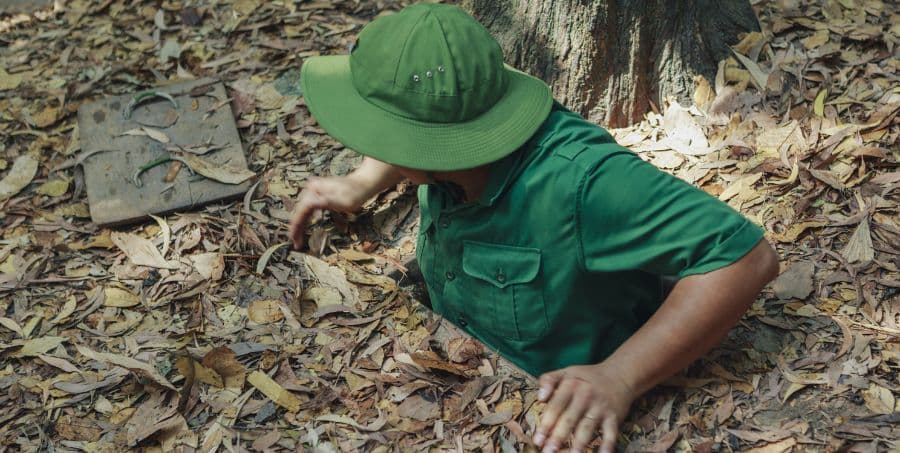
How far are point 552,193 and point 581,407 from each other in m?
0.56

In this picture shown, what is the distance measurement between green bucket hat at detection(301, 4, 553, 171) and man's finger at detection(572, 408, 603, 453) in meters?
0.68

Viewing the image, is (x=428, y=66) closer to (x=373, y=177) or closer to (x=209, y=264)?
(x=373, y=177)

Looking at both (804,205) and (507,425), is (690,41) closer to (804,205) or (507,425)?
(804,205)

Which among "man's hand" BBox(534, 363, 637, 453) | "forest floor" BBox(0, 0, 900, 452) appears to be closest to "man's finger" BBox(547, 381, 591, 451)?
"man's hand" BBox(534, 363, 637, 453)

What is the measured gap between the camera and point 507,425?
2.34m

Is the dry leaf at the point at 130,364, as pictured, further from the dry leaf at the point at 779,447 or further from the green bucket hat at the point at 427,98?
the dry leaf at the point at 779,447

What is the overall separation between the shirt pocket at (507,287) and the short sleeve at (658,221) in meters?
0.31

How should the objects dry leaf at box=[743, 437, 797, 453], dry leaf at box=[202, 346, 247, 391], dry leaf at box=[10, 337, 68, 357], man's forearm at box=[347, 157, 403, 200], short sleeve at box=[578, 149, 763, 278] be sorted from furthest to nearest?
man's forearm at box=[347, 157, 403, 200]
dry leaf at box=[10, 337, 68, 357]
dry leaf at box=[202, 346, 247, 391]
dry leaf at box=[743, 437, 797, 453]
short sleeve at box=[578, 149, 763, 278]

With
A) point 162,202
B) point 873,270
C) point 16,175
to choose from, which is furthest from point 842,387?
point 16,175

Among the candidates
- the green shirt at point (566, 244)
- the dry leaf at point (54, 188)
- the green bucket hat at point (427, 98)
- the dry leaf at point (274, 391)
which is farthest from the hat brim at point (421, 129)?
the dry leaf at point (54, 188)

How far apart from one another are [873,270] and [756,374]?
1.98 ft

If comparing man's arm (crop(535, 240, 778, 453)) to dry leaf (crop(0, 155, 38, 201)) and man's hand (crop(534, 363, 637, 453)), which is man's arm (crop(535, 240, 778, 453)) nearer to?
man's hand (crop(534, 363, 637, 453))

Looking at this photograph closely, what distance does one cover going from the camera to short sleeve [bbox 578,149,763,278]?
6.59 ft

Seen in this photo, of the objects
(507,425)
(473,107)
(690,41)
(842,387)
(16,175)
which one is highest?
(473,107)
